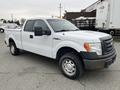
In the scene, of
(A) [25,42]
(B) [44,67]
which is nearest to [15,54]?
(A) [25,42]

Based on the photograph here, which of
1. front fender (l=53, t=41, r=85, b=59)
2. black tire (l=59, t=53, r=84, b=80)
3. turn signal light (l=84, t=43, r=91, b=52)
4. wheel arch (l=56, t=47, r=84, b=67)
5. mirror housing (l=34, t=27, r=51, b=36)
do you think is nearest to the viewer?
turn signal light (l=84, t=43, r=91, b=52)

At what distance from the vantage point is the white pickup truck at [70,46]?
12.7 feet

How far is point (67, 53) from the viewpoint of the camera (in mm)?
4430

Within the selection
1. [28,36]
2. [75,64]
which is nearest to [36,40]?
[28,36]

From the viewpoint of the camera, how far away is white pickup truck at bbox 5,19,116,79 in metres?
3.87

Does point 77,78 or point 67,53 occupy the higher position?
point 67,53

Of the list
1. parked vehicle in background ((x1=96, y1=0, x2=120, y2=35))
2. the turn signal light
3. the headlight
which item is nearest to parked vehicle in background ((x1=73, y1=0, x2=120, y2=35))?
parked vehicle in background ((x1=96, y1=0, x2=120, y2=35))

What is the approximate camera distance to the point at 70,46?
419cm

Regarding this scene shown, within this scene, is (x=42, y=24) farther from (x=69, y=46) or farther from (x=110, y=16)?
(x=110, y=16)

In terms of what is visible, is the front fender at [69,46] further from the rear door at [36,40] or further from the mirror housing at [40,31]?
the mirror housing at [40,31]

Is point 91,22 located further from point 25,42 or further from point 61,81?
point 61,81

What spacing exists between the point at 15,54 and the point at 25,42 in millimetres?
1501

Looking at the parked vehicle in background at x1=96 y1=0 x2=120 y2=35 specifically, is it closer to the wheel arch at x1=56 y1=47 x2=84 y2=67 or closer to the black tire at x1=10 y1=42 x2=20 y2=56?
the black tire at x1=10 y1=42 x2=20 y2=56

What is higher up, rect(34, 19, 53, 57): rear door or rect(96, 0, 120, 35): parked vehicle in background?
rect(96, 0, 120, 35): parked vehicle in background
